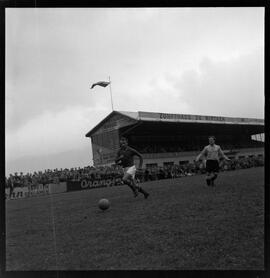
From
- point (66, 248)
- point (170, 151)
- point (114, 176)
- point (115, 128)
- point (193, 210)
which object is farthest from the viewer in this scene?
point (170, 151)

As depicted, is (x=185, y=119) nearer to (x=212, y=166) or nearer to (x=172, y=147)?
(x=172, y=147)

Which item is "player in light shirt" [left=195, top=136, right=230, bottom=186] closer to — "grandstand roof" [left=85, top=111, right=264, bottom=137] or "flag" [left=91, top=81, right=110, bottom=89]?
"flag" [left=91, top=81, right=110, bottom=89]

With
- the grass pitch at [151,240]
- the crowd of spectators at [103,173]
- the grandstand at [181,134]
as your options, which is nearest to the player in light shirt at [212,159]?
the grass pitch at [151,240]

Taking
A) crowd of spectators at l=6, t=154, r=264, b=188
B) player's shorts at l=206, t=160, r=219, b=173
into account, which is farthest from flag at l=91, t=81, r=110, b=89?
crowd of spectators at l=6, t=154, r=264, b=188

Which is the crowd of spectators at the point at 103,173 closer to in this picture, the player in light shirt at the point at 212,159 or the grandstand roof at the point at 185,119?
the grandstand roof at the point at 185,119

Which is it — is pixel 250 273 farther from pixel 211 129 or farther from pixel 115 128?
pixel 211 129

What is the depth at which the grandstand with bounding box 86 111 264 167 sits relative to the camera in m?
26.7

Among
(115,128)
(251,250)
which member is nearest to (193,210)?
(251,250)

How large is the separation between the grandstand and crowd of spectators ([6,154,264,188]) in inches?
41.9

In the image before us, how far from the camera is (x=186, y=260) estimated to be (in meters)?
4.55

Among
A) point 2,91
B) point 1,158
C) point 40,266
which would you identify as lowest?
point 40,266

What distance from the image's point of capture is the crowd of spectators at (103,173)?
19.4m

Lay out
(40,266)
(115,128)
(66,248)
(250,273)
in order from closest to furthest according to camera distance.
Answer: (250,273), (40,266), (66,248), (115,128)
